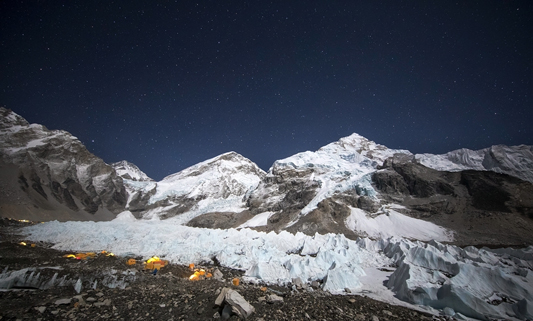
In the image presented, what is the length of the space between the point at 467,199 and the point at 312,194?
2010 inches

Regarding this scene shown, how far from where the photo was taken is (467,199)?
70875mm

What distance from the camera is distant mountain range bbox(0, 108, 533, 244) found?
210 feet

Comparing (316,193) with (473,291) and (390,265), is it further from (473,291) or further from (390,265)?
(473,291)

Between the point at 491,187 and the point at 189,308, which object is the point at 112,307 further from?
the point at 491,187

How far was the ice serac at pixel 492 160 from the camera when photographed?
83.8 m

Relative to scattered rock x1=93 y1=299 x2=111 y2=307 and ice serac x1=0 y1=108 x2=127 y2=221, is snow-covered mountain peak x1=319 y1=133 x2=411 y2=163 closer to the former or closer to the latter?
ice serac x1=0 y1=108 x2=127 y2=221

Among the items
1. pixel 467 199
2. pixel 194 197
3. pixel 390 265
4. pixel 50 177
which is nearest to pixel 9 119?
pixel 50 177

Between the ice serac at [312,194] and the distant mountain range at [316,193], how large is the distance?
0.41 meters

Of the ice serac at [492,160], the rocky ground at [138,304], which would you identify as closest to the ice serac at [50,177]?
the rocky ground at [138,304]

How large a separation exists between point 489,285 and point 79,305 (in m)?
15.1

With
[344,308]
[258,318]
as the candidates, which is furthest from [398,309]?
[258,318]

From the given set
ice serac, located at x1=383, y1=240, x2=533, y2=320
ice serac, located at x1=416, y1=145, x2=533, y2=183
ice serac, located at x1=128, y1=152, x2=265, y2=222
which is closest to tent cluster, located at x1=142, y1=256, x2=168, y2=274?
ice serac, located at x1=383, y1=240, x2=533, y2=320

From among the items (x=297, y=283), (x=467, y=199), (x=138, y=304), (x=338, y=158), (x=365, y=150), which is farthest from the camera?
(x=365, y=150)

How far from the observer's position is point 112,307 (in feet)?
22.4
